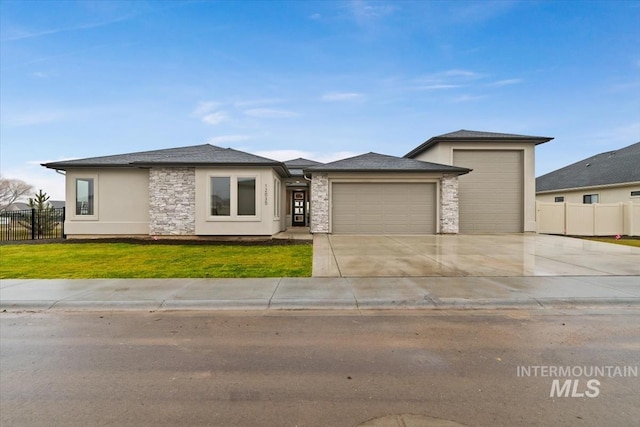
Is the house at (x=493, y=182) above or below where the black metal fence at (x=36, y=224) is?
above

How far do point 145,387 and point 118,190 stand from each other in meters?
15.9

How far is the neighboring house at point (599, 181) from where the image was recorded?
68.1 feet

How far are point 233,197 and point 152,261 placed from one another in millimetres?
6093

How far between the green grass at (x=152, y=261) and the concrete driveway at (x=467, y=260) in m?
1.12

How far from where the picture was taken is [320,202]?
17312 millimetres

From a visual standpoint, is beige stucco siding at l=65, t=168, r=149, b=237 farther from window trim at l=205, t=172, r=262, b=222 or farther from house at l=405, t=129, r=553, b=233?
house at l=405, t=129, r=553, b=233

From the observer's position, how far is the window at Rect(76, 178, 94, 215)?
15945 millimetres

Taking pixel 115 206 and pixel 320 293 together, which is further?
pixel 115 206

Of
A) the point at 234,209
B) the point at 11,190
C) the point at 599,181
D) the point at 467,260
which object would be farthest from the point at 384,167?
the point at 11,190

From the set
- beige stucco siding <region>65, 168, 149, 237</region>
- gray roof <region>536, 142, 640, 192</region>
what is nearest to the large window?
beige stucco siding <region>65, 168, 149, 237</region>

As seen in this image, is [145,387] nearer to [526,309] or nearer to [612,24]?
[526,309]

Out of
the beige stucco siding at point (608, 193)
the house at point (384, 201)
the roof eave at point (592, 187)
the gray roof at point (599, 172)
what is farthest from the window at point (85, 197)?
the gray roof at point (599, 172)

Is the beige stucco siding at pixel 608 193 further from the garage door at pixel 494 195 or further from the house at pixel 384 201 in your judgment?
the house at pixel 384 201

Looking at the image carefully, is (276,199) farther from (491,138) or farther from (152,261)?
(491,138)
